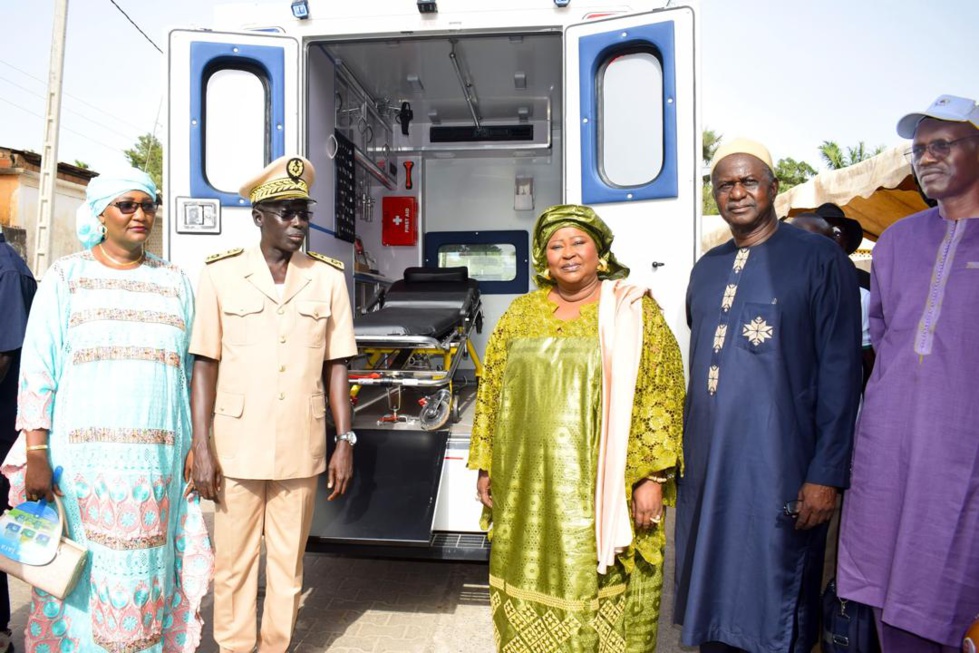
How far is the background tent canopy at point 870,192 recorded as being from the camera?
5.08 meters

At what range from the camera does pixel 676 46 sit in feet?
10.5

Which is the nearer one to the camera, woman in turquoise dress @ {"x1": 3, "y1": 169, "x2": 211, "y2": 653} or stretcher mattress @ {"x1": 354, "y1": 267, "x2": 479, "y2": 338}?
woman in turquoise dress @ {"x1": 3, "y1": 169, "x2": 211, "y2": 653}

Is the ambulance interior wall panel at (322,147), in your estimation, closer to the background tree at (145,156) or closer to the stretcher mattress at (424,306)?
the stretcher mattress at (424,306)

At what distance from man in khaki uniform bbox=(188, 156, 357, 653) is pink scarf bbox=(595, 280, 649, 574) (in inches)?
42.5

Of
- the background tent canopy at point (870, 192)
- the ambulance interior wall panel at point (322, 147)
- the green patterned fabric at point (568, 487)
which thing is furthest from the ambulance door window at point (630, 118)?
the background tent canopy at point (870, 192)

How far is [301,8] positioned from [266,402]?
7.33 feet

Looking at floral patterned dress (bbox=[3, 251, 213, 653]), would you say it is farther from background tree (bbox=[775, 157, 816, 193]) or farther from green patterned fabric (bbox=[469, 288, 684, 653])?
background tree (bbox=[775, 157, 816, 193])

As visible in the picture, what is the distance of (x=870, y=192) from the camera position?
532 cm

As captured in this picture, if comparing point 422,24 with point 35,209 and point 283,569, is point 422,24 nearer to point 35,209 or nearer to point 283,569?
point 283,569

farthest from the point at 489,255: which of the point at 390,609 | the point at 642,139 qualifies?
the point at 390,609

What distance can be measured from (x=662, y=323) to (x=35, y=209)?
17976 mm

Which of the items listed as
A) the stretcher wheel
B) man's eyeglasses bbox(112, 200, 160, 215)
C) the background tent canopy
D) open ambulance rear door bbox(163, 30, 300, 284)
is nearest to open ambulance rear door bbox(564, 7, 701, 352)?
the stretcher wheel

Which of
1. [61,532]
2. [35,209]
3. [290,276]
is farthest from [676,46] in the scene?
[35,209]

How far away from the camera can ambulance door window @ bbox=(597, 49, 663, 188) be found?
329cm
